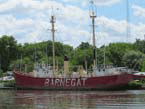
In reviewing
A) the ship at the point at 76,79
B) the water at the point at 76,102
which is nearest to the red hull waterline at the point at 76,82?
the ship at the point at 76,79

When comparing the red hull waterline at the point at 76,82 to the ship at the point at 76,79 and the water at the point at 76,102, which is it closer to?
the ship at the point at 76,79

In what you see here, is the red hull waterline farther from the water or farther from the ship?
the water

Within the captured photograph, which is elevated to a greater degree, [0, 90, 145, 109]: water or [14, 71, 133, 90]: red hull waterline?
[14, 71, 133, 90]: red hull waterline

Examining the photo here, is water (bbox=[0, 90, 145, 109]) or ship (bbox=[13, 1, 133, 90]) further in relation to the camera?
ship (bbox=[13, 1, 133, 90])

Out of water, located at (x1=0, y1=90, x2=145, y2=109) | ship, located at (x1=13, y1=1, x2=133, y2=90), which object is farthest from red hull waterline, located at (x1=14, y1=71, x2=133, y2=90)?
water, located at (x1=0, y1=90, x2=145, y2=109)

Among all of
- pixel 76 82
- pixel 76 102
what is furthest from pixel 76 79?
pixel 76 102

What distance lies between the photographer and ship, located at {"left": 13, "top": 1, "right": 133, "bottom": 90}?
5081 centimetres

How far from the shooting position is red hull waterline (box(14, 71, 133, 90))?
50.8 meters

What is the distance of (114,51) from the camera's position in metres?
106

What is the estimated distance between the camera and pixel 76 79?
5172 cm

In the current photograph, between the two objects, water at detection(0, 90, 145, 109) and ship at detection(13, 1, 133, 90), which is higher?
ship at detection(13, 1, 133, 90)

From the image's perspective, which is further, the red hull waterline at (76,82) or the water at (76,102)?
the red hull waterline at (76,82)

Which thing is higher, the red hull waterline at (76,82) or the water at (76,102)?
the red hull waterline at (76,82)

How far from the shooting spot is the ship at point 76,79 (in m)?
50.8
